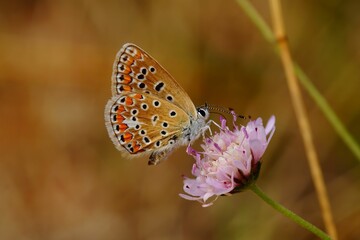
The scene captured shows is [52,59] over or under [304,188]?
over

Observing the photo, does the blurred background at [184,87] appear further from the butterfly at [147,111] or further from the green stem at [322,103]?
the butterfly at [147,111]

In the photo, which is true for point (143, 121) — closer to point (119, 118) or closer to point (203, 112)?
point (119, 118)

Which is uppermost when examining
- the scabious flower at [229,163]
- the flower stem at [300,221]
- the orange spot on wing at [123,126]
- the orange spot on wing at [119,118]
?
the orange spot on wing at [119,118]

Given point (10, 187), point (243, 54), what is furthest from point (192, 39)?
point (10, 187)

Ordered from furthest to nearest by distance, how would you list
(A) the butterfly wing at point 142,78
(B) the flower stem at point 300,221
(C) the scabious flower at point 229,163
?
(A) the butterfly wing at point 142,78
(C) the scabious flower at point 229,163
(B) the flower stem at point 300,221

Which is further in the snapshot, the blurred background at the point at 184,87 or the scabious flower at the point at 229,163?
→ the blurred background at the point at 184,87

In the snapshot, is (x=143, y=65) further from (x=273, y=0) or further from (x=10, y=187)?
(x=10, y=187)

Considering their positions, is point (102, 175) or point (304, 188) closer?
point (304, 188)

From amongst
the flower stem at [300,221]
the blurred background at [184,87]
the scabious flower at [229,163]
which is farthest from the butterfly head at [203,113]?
the blurred background at [184,87]
